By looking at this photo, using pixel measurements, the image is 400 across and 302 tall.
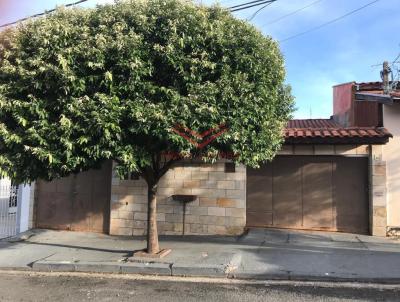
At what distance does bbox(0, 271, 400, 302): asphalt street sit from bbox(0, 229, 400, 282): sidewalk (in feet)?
1.07

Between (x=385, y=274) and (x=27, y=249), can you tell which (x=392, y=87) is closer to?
(x=385, y=274)

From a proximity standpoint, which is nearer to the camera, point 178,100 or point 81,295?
point 81,295

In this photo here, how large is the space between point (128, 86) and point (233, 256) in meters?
4.03

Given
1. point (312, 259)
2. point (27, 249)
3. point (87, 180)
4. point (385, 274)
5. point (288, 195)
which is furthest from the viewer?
point (87, 180)

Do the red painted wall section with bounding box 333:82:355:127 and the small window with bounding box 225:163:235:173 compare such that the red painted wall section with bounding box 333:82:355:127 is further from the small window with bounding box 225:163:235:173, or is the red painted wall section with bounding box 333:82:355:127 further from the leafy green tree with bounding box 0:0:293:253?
the leafy green tree with bounding box 0:0:293:253

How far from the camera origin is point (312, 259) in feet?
29.7

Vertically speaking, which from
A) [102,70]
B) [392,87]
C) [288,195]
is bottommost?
[288,195]

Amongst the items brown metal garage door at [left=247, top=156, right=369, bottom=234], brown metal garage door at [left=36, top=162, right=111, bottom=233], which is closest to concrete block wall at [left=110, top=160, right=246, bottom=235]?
brown metal garage door at [left=36, top=162, right=111, bottom=233]

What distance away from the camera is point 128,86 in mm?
7957

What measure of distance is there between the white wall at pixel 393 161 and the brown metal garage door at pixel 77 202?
7.55 m

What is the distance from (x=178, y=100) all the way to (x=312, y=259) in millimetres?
4171

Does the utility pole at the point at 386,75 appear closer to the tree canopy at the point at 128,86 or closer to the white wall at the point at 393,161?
the white wall at the point at 393,161

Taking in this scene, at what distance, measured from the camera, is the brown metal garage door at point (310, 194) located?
11.8 meters

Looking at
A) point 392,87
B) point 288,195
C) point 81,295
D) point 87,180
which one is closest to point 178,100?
point 81,295
